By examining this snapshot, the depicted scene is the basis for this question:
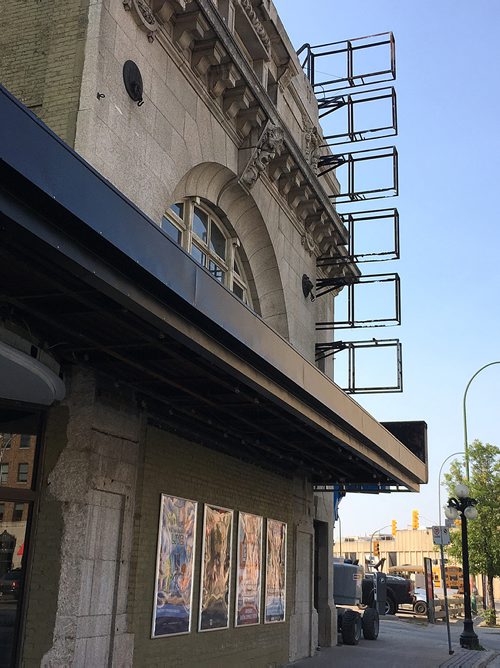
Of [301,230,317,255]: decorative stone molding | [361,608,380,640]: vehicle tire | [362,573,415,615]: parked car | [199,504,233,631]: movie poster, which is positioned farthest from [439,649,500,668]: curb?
[362,573,415,615]: parked car

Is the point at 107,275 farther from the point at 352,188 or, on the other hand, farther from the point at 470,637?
the point at 470,637

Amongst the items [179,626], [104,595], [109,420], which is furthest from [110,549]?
[179,626]

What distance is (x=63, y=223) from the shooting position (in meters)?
5.30

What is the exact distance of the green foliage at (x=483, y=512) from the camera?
3378 cm

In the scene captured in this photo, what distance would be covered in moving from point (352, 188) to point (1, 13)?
37.8ft

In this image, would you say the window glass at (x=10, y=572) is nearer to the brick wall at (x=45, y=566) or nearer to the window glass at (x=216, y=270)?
the brick wall at (x=45, y=566)

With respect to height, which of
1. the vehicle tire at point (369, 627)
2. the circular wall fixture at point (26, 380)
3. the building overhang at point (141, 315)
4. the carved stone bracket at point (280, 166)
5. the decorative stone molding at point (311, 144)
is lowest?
the vehicle tire at point (369, 627)

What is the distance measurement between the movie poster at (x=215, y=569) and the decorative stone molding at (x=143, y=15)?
768 cm

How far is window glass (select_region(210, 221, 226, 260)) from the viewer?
15719 mm

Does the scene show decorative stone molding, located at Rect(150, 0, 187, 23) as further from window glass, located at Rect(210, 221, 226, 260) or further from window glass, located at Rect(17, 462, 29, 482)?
window glass, located at Rect(17, 462, 29, 482)

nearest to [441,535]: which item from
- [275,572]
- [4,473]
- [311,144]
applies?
[275,572]

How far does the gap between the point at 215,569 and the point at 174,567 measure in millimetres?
1538

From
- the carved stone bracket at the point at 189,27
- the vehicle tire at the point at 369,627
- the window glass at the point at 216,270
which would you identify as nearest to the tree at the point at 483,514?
the vehicle tire at the point at 369,627

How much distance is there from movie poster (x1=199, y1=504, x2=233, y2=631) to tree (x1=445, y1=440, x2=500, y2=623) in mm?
21893
